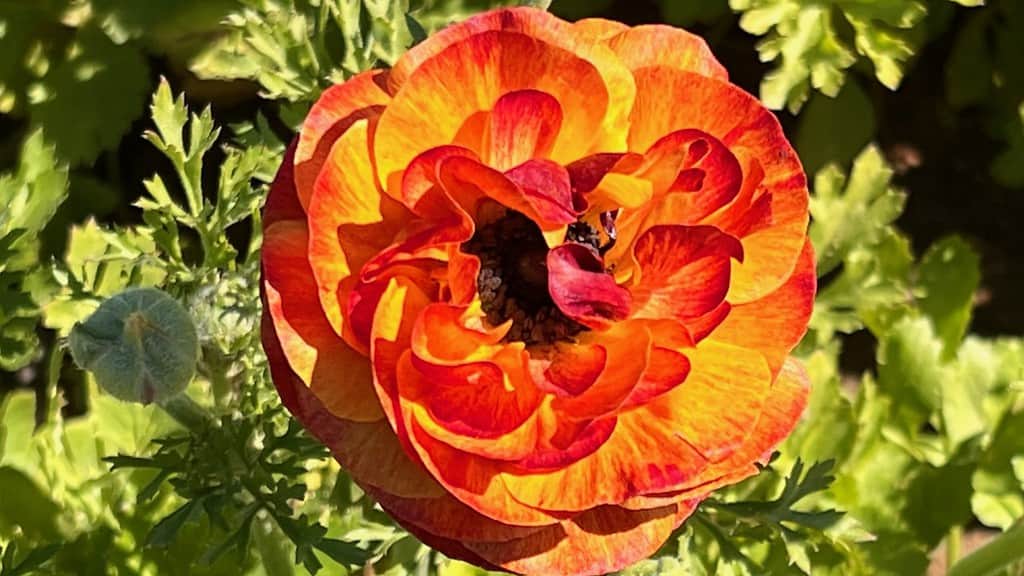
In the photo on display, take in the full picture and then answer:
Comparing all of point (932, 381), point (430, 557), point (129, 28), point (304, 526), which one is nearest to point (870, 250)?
point (932, 381)

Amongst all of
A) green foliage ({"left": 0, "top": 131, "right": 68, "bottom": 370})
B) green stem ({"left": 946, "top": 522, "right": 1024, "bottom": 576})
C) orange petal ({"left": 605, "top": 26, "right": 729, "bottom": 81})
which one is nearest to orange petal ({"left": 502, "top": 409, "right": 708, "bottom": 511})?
orange petal ({"left": 605, "top": 26, "right": 729, "bottom": 81})

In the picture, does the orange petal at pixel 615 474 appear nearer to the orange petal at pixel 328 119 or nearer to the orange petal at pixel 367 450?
the orange petal at pixel 367 450

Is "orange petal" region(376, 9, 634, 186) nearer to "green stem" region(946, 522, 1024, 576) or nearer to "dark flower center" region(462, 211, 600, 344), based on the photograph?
"dark flower center" region(462, 211, 600, 344)

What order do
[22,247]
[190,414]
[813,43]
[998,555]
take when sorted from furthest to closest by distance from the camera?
1. [813,43]
2. [998,555]
3. [22,247]
4. [190,414]

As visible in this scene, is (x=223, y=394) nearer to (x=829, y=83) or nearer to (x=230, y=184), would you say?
(x=230, y=184)

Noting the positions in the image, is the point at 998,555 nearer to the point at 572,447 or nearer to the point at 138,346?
the point at 572,447

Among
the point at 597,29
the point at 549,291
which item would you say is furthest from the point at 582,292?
the point at 597,29
